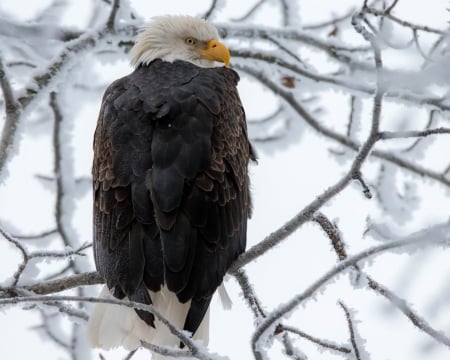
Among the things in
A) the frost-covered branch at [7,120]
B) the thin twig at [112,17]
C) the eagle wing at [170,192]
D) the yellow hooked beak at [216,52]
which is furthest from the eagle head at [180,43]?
the eagle wing at [170,192]

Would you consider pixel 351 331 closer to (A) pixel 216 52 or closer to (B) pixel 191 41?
(A) pixel 216 52

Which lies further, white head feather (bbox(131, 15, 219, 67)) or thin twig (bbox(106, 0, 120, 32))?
white head feather (bbox(131, 15, 219, 67))

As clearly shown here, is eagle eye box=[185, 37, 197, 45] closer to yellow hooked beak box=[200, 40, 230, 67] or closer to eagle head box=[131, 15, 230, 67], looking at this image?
eagle head box=[131, 15, 230, 67]

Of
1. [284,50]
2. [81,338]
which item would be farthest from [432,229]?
[284,50]

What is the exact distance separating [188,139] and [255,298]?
2.88 feet

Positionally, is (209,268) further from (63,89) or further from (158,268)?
(63,89)

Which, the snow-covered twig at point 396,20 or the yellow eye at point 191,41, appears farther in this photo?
the yellow eye at point 191,41

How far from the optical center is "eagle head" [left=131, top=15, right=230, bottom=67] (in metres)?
5.80

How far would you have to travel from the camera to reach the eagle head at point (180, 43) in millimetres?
5801

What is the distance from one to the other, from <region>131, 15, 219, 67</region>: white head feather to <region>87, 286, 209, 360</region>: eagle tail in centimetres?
194

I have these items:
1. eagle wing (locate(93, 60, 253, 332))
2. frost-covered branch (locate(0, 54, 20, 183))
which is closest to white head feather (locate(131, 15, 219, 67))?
frost-covered branch (locate(0, 54, 20, 183))

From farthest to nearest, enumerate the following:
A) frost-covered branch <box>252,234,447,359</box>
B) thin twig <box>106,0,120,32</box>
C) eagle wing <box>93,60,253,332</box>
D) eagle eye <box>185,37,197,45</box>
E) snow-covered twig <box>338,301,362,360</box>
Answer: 1. eagle eye <box>185,37,197,45</box>
2. thin twig <box>106,0,120,32</box>
3. eagle wing <box>93,60,253,332</box>
4. snow-covered twig <box>338,301,362,360</box>
5. frost-covered branch <box>252,234,447,359</box>

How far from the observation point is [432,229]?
296 cm

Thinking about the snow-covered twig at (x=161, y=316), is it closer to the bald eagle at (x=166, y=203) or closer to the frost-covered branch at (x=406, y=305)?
the frost-covered branch at (x=406, y=305)
